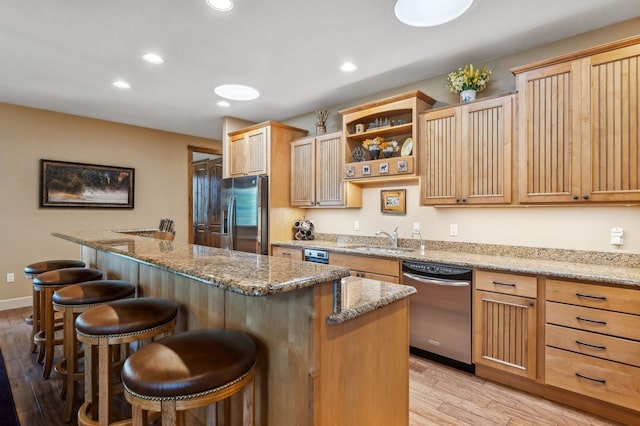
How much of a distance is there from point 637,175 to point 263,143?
3619 millimetres

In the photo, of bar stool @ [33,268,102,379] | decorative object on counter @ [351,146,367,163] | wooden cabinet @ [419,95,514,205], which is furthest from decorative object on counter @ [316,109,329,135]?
bar stool @ [33,268,102,379]

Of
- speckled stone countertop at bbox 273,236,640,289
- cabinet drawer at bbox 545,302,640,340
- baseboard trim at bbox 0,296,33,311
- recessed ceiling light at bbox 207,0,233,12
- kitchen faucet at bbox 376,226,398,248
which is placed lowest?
baseboard trim at bbox 0,296,33,311

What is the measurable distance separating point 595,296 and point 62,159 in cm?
600

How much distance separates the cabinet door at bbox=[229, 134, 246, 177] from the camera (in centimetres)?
467

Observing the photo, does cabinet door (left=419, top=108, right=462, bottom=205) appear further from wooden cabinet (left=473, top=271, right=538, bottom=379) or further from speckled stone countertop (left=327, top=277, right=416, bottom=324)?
speckled stone countertop (left=327, top=277, right=416, bottom=324)

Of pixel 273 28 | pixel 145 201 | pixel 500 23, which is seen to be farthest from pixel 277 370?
pixel 145 201

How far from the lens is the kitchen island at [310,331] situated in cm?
111

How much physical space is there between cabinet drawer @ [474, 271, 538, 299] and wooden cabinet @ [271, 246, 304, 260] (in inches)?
77.3

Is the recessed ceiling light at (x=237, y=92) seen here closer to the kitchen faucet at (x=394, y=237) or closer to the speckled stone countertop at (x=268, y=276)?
the kitchen faucet at (x=394, y=237)

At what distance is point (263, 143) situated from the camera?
4.35 meters

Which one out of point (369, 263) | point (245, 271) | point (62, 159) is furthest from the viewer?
point (62, 159)

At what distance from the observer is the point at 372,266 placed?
10.3 feet

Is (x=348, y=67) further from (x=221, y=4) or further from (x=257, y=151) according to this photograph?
(x=257, y=151)

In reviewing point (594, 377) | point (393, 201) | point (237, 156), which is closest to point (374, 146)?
point (393, 201)
